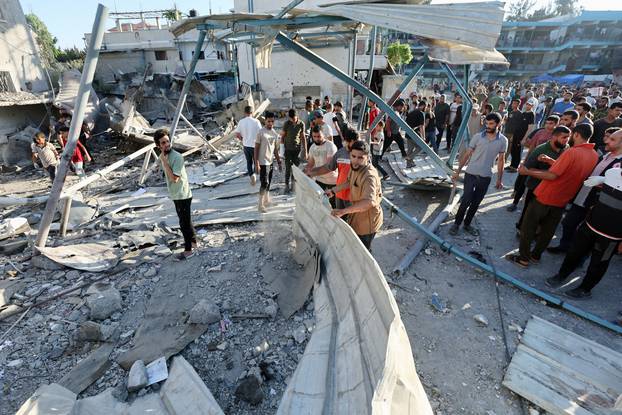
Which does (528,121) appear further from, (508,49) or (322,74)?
(508,49)

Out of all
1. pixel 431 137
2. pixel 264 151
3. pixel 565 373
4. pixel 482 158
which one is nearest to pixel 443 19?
pixel 482 158

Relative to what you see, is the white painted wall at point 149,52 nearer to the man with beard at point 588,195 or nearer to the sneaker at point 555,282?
the man with beard at point 588,195

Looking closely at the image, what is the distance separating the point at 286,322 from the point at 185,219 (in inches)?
78.5

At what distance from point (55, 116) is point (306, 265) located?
600 inches

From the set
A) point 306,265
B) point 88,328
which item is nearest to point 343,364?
point 306,265

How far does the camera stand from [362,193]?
122 inches

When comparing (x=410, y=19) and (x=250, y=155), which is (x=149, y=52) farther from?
(x=410, y=19)

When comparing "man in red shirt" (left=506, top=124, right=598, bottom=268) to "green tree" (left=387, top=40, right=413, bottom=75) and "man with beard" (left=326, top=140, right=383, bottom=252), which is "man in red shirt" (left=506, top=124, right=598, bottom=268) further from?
"green tree" (left=387, top=40, right=413, bottom=75)

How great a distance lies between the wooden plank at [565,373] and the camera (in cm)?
240

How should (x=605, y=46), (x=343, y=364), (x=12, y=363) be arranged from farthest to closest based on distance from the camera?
(x=605, y=46), (x=12, y=363), (x=343, y=364)

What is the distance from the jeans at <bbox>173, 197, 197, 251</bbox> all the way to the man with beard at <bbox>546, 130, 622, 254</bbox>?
4852 millimetres

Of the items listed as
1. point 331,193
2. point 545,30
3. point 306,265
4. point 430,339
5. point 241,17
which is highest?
point 545,30

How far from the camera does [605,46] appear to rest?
42.1m

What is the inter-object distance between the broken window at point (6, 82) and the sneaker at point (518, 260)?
59.2ft
